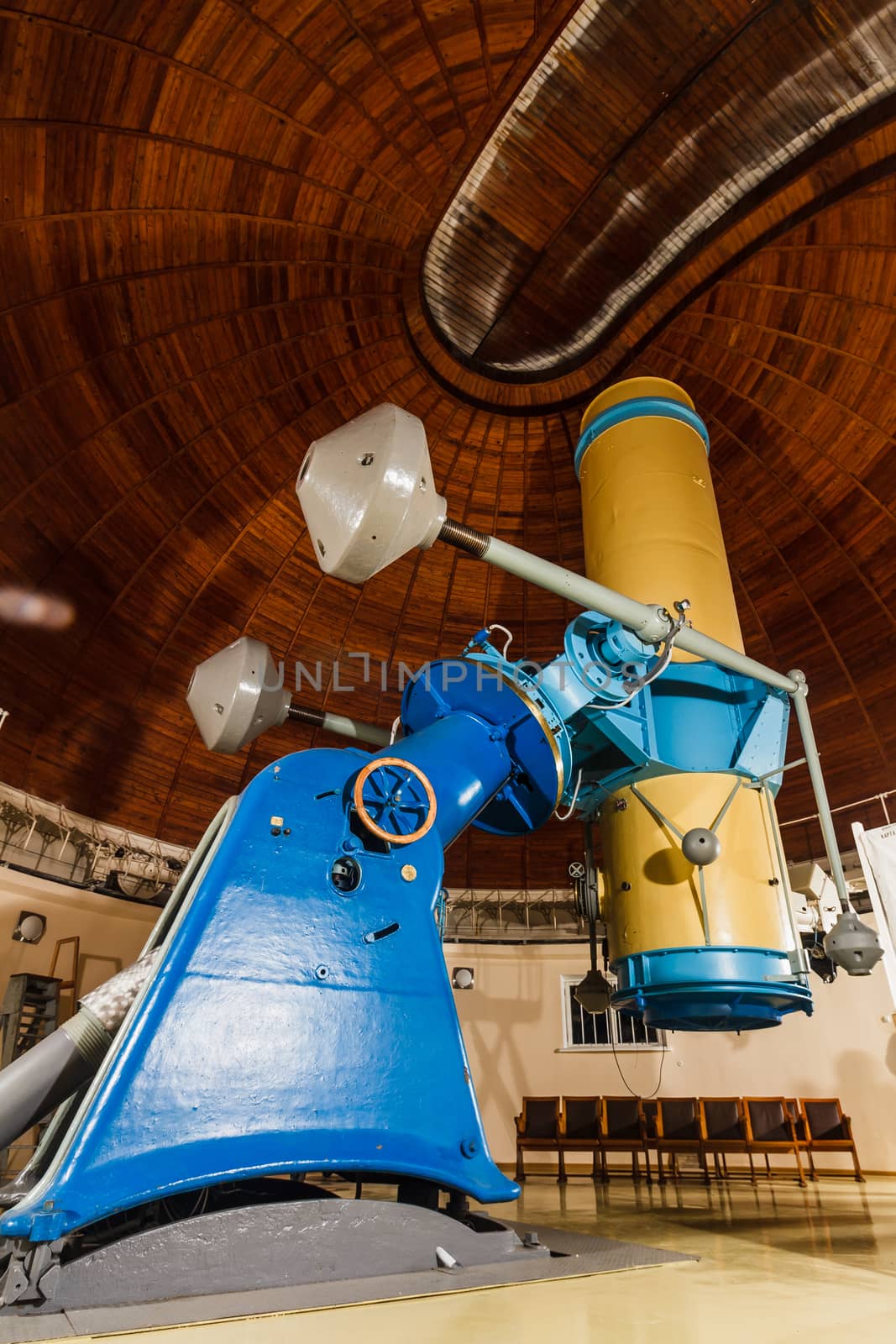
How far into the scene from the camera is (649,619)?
13.0 ft

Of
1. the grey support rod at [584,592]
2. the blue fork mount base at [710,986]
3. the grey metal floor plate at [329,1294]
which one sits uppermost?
the grey support rod at [584,592]

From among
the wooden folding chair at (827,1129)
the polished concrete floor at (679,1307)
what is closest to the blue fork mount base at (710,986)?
the polished concrete floor at (679,1307)

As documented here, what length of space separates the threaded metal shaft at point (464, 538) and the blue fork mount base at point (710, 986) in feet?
7.82

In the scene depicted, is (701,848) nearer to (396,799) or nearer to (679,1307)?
(396,799)

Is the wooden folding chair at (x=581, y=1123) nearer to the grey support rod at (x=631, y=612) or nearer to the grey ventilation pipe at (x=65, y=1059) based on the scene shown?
the grey support rod at (x=631, y=612)

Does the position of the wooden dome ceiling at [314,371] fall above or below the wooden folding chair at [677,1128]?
above

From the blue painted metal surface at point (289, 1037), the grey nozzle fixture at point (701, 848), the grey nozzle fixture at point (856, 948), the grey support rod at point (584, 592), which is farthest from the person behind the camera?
the grey nozzle fixture at point (701, 848)

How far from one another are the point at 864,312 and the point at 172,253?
6.84 meters

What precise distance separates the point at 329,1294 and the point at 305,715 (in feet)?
10.1

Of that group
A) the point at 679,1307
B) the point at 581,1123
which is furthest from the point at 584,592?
the point at 581,1123

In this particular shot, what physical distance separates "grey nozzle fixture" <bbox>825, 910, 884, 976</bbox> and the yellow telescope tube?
67 centimetres

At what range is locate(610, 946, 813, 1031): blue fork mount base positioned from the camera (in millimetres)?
4012

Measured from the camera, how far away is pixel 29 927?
7969 mm

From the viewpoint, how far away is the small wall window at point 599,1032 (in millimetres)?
10312
